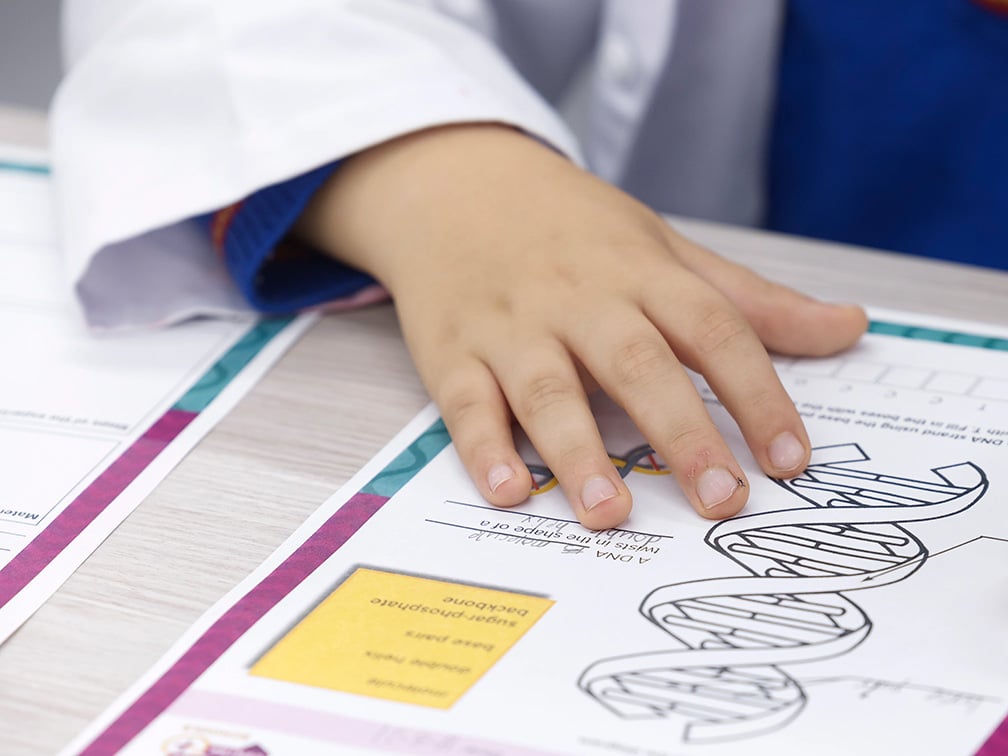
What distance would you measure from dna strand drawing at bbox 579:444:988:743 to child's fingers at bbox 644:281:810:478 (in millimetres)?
11

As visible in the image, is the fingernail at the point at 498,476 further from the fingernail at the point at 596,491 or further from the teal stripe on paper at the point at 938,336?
the teal stripe on paper at the point at 938,336

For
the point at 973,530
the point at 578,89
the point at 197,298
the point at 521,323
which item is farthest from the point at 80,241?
the point at 578,89

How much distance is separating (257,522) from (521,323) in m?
0.12

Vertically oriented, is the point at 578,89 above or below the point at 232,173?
below

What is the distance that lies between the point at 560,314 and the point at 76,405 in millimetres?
169

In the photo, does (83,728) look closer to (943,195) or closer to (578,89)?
(943,195)

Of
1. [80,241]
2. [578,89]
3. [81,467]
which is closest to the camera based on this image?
[81,467]

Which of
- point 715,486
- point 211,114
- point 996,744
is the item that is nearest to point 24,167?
point 211,114

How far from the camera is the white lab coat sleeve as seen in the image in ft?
1.58

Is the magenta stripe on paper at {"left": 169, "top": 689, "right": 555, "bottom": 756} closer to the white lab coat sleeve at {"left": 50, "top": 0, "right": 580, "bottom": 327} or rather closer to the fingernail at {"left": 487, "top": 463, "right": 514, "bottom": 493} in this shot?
the fingernail at {"left": 487, "top": 463, "right": 514, "bottom": 493}

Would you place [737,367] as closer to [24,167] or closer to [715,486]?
[715,486]

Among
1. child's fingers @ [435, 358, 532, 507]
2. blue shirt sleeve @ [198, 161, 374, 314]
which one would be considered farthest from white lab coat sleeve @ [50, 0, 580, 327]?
child's fingers @ [435, 358, 532, 507]

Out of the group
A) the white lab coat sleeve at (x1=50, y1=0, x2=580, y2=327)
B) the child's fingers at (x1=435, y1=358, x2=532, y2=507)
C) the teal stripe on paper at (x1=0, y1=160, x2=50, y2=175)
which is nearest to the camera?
the child's fingers at (x1=435, y1=358, x2=532, y2=507)

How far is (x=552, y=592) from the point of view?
0.31 metres
